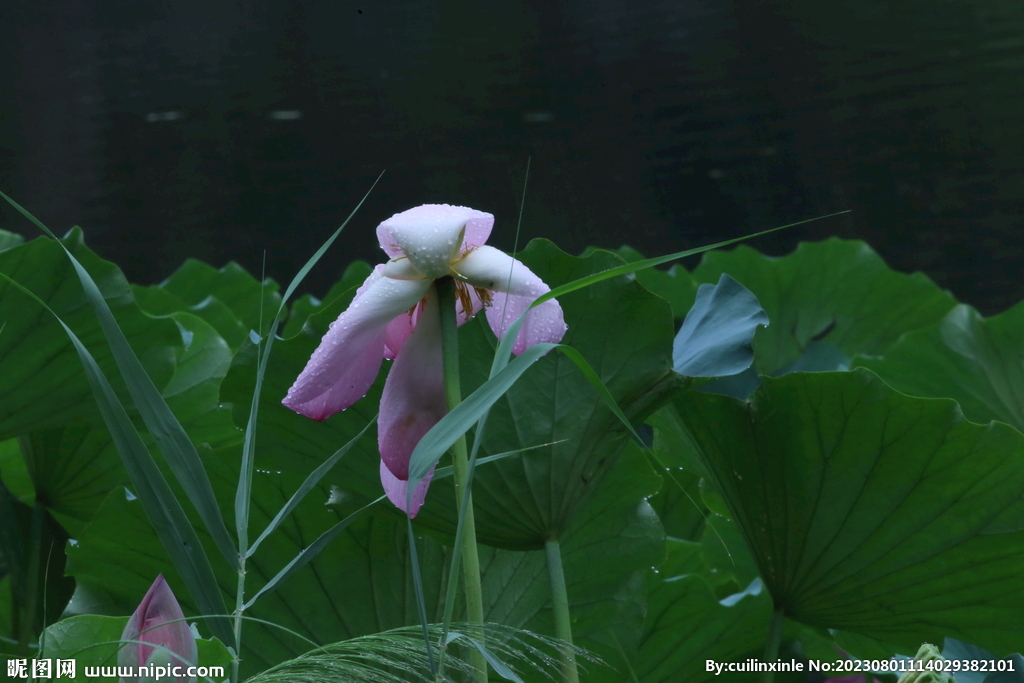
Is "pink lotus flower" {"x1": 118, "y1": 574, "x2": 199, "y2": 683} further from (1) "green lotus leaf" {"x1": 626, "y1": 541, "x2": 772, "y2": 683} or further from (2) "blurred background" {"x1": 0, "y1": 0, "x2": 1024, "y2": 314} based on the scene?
(2) "blurred background" {"x1": 0, "y1": 0, "x2": 1024, "y2": 314}

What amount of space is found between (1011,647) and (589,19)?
3090mm

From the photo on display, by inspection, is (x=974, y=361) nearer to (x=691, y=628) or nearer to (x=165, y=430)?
(x=691, y=628)

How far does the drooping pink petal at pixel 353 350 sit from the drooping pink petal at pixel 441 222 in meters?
0.02

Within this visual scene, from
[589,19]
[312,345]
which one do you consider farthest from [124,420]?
[589,19]

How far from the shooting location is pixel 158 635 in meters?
0.25

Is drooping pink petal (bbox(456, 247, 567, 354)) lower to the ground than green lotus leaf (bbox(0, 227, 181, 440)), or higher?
higher

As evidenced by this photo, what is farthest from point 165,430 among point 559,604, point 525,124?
point 525,124

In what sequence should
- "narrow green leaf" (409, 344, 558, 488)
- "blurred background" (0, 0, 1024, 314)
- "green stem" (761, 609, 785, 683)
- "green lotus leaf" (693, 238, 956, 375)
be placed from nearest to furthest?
1. "narrow green leaf" (409, 344, 558, 488)
2. "green stem" (761, 609, 785, 683)
3. "green lotus leaf" (693, 238, 956, 375)
4. "blurred background" (0, 0, 1024, 314)

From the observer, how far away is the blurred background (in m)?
2.41

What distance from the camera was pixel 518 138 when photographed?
2.81 meters

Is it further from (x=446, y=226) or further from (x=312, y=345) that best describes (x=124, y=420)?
(x=312, y=345)

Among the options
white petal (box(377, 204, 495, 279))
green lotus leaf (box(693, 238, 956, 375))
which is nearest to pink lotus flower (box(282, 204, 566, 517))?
white petal (box(377, 204, 495, 279))

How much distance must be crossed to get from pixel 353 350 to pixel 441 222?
0.15ft

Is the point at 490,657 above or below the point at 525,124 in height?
above
